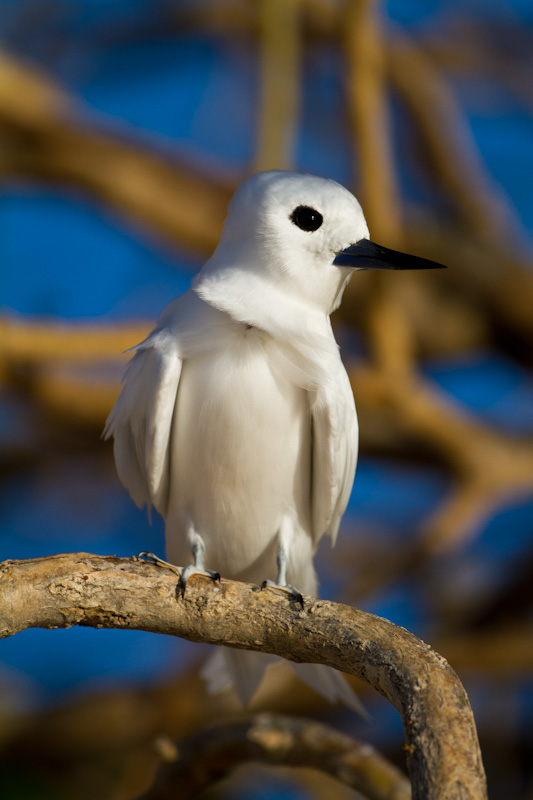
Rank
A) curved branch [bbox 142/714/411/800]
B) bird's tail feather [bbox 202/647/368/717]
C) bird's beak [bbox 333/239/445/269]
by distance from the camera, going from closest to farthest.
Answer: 1. bird's beak [bbox 333/239/445/269]
2. curved branch [bbox 142/714/411/800]
3. bird's tail feather [bbox 202/647/368/717]

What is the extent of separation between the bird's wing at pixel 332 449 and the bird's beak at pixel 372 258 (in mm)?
324

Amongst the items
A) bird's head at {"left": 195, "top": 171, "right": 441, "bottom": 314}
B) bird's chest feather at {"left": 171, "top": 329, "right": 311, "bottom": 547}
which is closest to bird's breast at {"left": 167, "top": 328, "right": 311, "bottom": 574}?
bird's chest feather at {"left": 171, "top": 329, "right": 311, "bottom": 547}

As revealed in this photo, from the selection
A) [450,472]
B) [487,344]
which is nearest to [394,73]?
[487,344]

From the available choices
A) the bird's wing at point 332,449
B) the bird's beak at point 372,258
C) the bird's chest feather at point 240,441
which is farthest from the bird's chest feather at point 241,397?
the bird's beak at point 372,258

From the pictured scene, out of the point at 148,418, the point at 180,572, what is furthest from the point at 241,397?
the point at 180,572

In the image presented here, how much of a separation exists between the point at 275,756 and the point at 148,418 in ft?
3.91

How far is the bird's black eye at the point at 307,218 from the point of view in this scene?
8.71 ft

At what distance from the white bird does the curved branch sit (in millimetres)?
176

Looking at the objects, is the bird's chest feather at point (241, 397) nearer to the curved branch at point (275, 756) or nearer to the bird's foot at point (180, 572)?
the bird's foot at point (180, 572)

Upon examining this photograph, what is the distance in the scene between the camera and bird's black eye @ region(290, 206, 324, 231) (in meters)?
2.66

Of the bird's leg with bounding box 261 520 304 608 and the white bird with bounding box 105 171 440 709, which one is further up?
the white bird with bounding box 105 171 440 709

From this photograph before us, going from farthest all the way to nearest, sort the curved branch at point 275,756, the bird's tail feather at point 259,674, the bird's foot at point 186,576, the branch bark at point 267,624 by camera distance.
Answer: the bird's tail feather at point 259,674 → the curved branch at point 275,756 → the bird's foot at point 186,576 → the branch bark at point 267,624

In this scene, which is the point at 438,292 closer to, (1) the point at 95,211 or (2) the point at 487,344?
(2) the point at 487,344

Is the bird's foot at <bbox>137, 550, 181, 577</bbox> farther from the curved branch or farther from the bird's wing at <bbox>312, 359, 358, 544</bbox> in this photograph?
the curved branch
